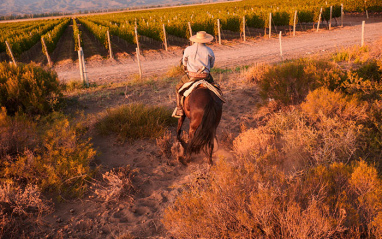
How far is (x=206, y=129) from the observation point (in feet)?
14.5

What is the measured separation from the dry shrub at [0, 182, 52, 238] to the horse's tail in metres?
2.34

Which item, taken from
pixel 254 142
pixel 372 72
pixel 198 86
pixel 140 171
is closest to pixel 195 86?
pixel 198 86

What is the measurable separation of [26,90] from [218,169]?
5.88 meters

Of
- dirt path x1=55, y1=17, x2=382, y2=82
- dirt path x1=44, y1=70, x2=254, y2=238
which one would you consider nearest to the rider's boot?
dirt path x1=44, y1=70, x2=254, y2=238

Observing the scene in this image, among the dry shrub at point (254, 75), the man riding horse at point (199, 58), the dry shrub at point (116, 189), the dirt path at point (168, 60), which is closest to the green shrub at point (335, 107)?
the man riding horse at point (199, 58)

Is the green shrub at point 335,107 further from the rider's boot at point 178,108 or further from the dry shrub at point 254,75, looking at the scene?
the dry shrub at point 254,75

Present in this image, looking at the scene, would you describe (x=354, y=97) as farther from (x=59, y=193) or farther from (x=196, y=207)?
(x=59, y=193)

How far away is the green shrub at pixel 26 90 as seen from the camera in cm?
627

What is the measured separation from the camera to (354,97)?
A: 16.4 ft

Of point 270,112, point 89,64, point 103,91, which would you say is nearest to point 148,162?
point 270,112

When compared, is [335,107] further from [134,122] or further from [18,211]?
[18,211]

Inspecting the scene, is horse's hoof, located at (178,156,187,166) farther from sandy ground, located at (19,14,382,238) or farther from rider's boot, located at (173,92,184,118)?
rider's boot, located at (173,92,184,118)

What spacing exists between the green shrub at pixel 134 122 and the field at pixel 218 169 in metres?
0.03

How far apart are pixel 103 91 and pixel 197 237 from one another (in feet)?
24.5
